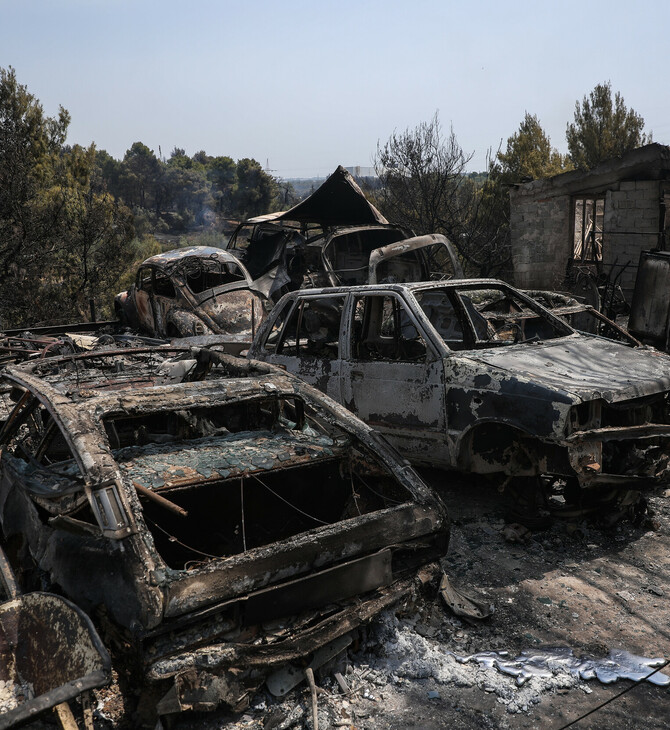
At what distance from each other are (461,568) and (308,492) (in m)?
1.16

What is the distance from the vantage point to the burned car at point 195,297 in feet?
35.6

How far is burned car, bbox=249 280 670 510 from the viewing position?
4.20 meters

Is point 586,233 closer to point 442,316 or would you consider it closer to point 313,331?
point 442,316

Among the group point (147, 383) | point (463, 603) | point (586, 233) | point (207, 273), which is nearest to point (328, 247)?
point (207, 273)

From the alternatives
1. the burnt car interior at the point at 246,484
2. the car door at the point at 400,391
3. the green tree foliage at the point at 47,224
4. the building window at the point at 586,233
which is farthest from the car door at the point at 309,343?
the green tree foliage at the point at 47,224

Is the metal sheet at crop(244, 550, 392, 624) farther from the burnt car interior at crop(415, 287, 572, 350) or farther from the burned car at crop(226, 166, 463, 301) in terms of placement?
the burned car at crop(226, 166, 463, 301)

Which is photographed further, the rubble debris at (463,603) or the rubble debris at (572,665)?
the rubble debris at (463,603)

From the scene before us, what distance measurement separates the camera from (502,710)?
2.85m

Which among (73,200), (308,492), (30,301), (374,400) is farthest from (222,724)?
(73,200)

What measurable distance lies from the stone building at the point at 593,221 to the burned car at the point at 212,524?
9279 millimetres

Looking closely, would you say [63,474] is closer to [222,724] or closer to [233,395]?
[233,395]

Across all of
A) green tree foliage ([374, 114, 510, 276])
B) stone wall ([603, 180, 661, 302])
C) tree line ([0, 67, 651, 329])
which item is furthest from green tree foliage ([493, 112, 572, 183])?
stone wall ([603, 180, 661, 302])

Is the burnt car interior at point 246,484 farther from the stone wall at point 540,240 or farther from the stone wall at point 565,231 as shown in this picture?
the stone wall at point 540,240

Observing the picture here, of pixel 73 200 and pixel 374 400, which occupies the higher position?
pixel 73 200
